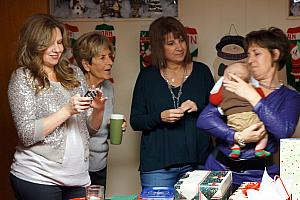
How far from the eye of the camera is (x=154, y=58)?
9.86ft

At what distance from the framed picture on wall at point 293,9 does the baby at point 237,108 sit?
35.1 inches

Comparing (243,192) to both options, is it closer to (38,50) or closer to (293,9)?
(38,50)

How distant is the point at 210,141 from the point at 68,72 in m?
0.98

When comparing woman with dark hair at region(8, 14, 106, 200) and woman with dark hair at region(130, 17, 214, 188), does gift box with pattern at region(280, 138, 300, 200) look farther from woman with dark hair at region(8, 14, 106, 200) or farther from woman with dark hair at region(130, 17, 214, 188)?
woman with dark hair at region(130, 17, 214, 188)

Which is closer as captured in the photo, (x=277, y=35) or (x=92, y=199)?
(x=92, y=199)

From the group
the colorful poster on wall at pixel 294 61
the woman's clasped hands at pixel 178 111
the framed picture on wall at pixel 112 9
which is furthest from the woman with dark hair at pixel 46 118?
the colorful poster on wall at pixel 294 61

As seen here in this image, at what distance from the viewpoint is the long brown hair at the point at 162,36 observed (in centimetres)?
297

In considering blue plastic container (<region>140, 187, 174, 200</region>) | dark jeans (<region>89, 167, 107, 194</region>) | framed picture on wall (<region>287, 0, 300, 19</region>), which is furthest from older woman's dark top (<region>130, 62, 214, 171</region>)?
blue plastic container (<region>140, 187, 174, 200</region>)

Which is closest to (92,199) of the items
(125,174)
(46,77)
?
(46,77)

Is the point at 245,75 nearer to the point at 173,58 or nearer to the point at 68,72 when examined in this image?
the point at 173,58

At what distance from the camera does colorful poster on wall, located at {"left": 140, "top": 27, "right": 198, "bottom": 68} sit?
136 inches

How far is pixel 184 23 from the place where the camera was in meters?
3.46

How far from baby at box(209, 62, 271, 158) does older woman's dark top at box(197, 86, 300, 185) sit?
35mm

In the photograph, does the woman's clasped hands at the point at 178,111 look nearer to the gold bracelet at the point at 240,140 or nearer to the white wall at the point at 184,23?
the gold bracelet at the point at 240,140
